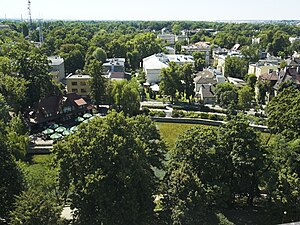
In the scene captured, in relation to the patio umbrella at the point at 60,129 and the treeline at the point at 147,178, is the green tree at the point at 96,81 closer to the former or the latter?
the patio umbrella at the point at 60,129

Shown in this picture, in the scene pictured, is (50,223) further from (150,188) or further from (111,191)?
(150,188)

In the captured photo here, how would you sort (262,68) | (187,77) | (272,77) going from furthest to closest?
1. (262,68)
2. (272,77)
3. (187,77)

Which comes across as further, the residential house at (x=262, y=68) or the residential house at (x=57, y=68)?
the residential house at (x=262, y=68)

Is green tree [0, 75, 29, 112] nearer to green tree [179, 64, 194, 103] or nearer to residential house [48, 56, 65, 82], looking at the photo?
residential house [48, 56, 65, 82]

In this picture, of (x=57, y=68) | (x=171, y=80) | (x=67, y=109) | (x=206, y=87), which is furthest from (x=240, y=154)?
(x=57, y=68)

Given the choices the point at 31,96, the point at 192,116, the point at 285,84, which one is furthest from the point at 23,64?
the point at 285,84

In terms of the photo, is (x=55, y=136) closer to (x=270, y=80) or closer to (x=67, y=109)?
(x=67, y=109)

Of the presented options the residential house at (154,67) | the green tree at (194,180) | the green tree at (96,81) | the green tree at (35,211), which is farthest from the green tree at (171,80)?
the green tree at (35,211)
